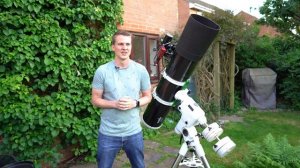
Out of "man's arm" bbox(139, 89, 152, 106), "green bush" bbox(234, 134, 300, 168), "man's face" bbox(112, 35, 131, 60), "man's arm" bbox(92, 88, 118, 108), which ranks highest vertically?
"man's face" bbox(112, 35, 131, 60)

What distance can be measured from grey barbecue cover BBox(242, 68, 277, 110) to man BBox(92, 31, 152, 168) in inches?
274

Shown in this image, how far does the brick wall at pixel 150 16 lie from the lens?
648cm

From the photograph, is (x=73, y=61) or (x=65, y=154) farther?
(x=65, y=154)

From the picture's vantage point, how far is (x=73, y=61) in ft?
13.4

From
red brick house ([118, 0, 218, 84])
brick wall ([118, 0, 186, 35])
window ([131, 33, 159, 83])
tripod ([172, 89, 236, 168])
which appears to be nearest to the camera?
tripod ([172, 89, 236, 168])

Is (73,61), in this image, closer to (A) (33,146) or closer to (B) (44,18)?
(B) (44,18)

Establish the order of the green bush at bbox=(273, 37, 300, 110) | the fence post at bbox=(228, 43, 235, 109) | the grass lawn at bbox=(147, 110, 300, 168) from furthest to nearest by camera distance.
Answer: the green bush at bbox=(273, 37, 300, 110) → the fence post at bbox=(228, 43, 235, 109) → the grass lawn at bbox=(147, 110, 300, 168)

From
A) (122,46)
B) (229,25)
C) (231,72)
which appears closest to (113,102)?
(122,46)

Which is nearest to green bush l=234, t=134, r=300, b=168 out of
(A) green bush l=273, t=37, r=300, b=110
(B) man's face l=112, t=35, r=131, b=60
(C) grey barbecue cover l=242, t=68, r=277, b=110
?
(B) man's face l=112, t=35, r=131, b=60

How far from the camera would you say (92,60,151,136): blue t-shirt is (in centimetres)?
275

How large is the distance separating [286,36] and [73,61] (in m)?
8.98

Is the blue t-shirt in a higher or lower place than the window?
higher

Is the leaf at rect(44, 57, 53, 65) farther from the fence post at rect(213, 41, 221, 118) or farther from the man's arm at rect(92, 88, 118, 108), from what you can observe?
the fence post at rect(213, 41, 221, 118)

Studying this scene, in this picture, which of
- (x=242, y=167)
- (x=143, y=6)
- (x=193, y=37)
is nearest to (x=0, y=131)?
(x=193, y=37)
